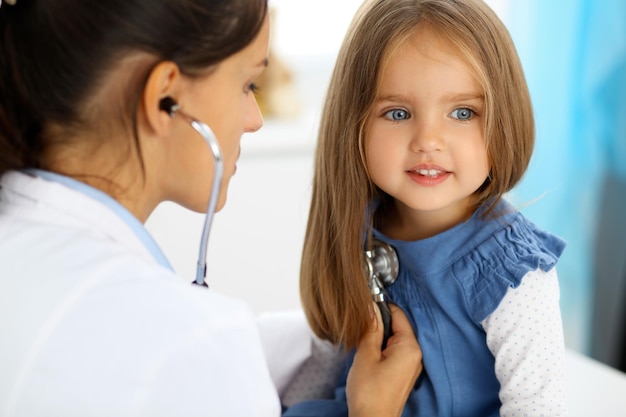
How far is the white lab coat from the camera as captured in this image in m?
0.80

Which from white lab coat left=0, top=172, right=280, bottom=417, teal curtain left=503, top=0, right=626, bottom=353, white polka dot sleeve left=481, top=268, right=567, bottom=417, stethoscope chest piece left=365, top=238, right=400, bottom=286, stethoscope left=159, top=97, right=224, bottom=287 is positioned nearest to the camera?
white lab coat left=0, top=172, right=280, bottom=417

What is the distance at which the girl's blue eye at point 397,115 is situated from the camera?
3.76ft

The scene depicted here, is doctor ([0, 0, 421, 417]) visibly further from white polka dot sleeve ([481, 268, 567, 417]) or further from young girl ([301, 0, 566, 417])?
white polka dot sleeve ([481, 268, 567, 417])

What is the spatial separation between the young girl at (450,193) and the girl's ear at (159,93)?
1.08 ft

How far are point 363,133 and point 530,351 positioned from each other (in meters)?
0.38

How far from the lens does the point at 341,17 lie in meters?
2.65

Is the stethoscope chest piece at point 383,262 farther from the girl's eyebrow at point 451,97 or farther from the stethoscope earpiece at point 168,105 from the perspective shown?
the stethoscope earpiece at point 168,105

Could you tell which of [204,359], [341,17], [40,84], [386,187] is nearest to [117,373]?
[204,359]

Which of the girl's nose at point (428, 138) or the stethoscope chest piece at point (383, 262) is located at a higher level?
the girl's nose at point (428, 138)

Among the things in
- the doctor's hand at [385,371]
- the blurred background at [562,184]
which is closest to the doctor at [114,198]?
the doctor's hand at [385,371]

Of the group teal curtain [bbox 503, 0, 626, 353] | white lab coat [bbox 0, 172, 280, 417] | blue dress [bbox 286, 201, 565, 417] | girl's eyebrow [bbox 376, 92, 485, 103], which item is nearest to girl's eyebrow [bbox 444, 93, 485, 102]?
girl's eyebrow [bbox 376, 92, 485, 103]

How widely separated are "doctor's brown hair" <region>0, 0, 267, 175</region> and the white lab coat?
0.13m

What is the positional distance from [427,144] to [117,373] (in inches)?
A: 20.5

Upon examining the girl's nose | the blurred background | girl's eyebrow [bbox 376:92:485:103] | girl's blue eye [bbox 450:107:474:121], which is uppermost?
girl's eyebrow [bbox 376:92:485:103]
